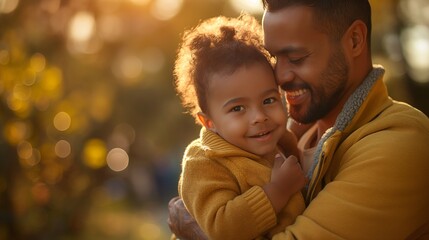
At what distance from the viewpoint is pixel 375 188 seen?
8.95 feet

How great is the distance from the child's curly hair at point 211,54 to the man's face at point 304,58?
2.8 inches

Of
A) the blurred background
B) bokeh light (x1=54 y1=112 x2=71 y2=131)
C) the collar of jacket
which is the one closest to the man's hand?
the collar of jacket

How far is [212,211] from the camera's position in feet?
9.41

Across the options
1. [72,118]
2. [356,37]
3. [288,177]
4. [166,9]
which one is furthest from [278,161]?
[166,9]

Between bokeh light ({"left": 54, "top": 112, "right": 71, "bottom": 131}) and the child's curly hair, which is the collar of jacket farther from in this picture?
bokeh light ({"left": 54, "top": 112, "right": 71, "bottom": 131})

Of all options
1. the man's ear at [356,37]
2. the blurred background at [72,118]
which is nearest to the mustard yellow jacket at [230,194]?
the man's ear at [356,37]

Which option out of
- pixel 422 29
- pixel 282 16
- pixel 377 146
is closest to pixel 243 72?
pixel 282 16

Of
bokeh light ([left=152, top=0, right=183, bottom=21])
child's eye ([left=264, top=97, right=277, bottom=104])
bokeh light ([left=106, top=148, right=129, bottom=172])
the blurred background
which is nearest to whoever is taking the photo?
child's eye ([left=264, top=97, right=277, bottom=104])

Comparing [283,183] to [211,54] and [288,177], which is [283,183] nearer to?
[288,177]

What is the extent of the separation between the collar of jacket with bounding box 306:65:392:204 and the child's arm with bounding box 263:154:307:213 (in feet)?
0.23

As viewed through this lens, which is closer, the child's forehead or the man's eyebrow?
the child's forehead

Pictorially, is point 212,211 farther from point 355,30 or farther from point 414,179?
point 355,30

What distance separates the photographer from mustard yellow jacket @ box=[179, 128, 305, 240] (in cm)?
284

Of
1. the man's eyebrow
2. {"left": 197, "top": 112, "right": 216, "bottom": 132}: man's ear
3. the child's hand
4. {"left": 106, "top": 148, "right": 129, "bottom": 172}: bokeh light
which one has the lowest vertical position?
{"left": 106, "top": 148, "right": 129, "bottom": 172}: bokeh light
